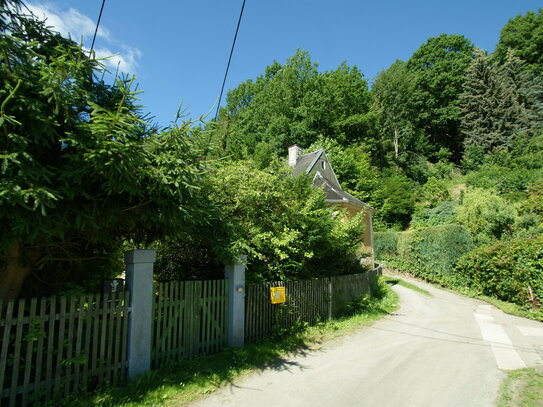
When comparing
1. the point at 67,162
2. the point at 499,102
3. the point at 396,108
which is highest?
the point at 396,108

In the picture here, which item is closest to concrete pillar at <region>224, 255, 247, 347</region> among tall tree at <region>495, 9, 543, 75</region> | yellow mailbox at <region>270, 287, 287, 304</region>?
yellow mailbox at <region>270, 287, 287, 304</region>

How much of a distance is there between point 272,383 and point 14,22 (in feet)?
21.0

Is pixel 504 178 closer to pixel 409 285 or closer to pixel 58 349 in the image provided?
pixel 409 285

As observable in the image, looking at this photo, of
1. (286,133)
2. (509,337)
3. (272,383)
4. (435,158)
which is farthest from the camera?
(435,158)

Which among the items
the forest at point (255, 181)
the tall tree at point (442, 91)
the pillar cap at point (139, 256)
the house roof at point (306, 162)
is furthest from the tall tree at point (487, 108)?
the pillar cap at point (139, 256)

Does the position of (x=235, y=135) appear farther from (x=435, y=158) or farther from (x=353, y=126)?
(x=435, y=158)

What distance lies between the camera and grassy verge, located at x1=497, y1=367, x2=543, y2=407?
4.54 m

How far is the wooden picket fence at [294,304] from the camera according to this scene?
6.71 m

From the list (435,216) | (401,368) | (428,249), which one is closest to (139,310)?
(401,368)

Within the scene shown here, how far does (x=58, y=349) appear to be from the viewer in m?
3.90

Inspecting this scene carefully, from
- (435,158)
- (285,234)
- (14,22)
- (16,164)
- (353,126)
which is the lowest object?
(285,234)

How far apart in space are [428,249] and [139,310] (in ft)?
56.9

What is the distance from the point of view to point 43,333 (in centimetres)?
371

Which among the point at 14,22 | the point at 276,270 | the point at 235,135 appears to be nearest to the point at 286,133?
the point at 235,135
